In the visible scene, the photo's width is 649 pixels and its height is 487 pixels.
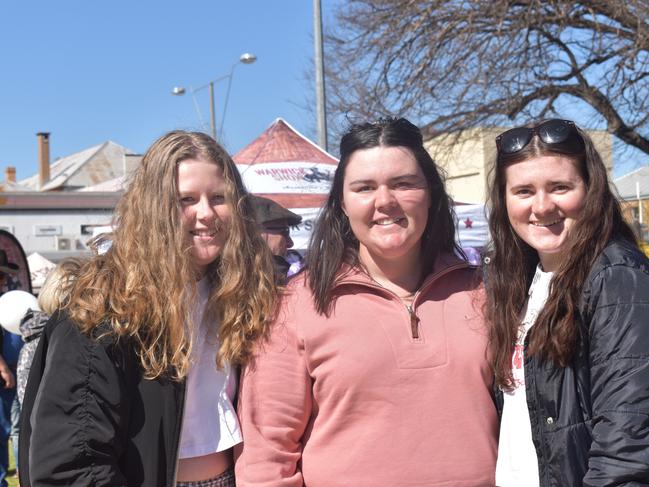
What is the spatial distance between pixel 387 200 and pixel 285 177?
592cm

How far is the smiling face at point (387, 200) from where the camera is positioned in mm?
2434

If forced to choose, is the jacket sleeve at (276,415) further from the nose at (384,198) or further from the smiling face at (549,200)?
the smiling face at (549,200)

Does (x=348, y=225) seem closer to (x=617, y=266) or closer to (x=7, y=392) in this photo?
(x=617, y=266)

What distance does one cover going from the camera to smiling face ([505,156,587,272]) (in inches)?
86.6

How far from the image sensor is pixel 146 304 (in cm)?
229

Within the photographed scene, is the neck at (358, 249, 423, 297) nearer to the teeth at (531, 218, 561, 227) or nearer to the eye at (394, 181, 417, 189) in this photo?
the eye at (394, 181, 417, 189)

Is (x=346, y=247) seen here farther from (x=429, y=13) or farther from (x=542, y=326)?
(x=429, y=13)

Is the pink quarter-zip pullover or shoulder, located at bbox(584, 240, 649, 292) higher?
shoulder, located at bbox(584, 240, 649, 292)

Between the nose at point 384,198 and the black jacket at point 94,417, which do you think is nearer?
the black jacket at point 94,417

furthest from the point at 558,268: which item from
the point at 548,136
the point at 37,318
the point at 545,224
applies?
the point at 37,318

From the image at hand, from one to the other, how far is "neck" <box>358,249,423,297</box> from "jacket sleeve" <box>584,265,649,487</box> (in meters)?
0.71

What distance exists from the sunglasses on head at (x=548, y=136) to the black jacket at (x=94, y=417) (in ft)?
4.29

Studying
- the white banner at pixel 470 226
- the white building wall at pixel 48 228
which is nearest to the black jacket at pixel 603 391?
the white banner at pixel 470 226

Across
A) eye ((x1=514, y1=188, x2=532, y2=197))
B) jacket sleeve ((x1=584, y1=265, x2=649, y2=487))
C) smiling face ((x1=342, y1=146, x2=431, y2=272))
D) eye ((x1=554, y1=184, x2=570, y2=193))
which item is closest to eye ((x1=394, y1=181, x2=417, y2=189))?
smiling face ((x1=342, y1=146, x2=431, y2=272))
